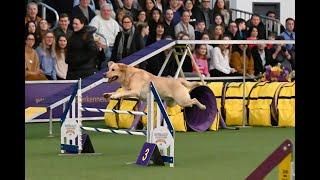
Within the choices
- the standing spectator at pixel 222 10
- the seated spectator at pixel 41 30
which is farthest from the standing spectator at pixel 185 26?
the seated spectator at pixel 41 30

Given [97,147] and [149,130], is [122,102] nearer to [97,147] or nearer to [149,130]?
[97,147]

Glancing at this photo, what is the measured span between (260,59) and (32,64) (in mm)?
5443

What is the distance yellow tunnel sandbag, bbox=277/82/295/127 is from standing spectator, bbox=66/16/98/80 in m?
4.09

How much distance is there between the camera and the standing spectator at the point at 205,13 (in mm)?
19944

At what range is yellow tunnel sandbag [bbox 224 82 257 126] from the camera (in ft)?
53.0

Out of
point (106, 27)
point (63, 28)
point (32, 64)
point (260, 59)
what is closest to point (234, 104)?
point (260, 59)

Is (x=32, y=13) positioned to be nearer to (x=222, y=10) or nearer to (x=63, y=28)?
(x=63, y=28)

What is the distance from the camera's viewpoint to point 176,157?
10164 millimetres

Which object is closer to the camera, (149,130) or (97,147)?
(149,130)

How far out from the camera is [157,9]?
18.5 metres

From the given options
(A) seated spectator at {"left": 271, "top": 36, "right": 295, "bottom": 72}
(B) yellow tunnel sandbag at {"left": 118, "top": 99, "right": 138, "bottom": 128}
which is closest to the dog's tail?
(B) yellow tunnel sandbag at {"left": 118, "top": 99, "right": 138, "bottom": 128}

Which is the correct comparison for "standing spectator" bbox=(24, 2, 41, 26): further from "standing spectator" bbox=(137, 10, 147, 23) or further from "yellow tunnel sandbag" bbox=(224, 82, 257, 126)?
"yellow tunnel sandbag" bbox=(224, 82, 257, 126)
